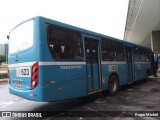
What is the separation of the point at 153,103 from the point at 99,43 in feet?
11.0

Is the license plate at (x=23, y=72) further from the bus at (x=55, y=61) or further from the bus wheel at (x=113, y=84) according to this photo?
the bus wheel at (x=113, y=84)

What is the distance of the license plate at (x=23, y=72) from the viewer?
5871 millimetres

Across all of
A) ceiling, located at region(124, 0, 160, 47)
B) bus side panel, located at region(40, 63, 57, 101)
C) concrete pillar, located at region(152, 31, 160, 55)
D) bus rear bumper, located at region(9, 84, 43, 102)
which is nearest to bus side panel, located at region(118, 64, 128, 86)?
bus side panel, located at region(40, 63, 57, 101)

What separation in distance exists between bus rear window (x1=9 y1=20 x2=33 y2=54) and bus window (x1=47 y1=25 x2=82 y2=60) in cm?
63

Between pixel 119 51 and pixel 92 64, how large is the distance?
122 inches

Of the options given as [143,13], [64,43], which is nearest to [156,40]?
[143,13]

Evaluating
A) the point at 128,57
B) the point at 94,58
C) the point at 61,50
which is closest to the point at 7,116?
the point at 61,50

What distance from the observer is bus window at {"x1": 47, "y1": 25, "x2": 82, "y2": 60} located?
19.8ft

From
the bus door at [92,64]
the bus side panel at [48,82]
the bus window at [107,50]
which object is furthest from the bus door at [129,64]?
the bus side panel at [48,82]

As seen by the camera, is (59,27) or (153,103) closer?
(59,27)

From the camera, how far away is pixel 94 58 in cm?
832

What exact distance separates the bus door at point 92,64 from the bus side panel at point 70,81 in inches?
17.3

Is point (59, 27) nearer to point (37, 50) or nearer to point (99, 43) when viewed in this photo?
point (37, 50)

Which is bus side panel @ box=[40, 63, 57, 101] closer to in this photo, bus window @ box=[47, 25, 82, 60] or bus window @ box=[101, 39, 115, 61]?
bus window @ box=[47, 25, 82, 60]
